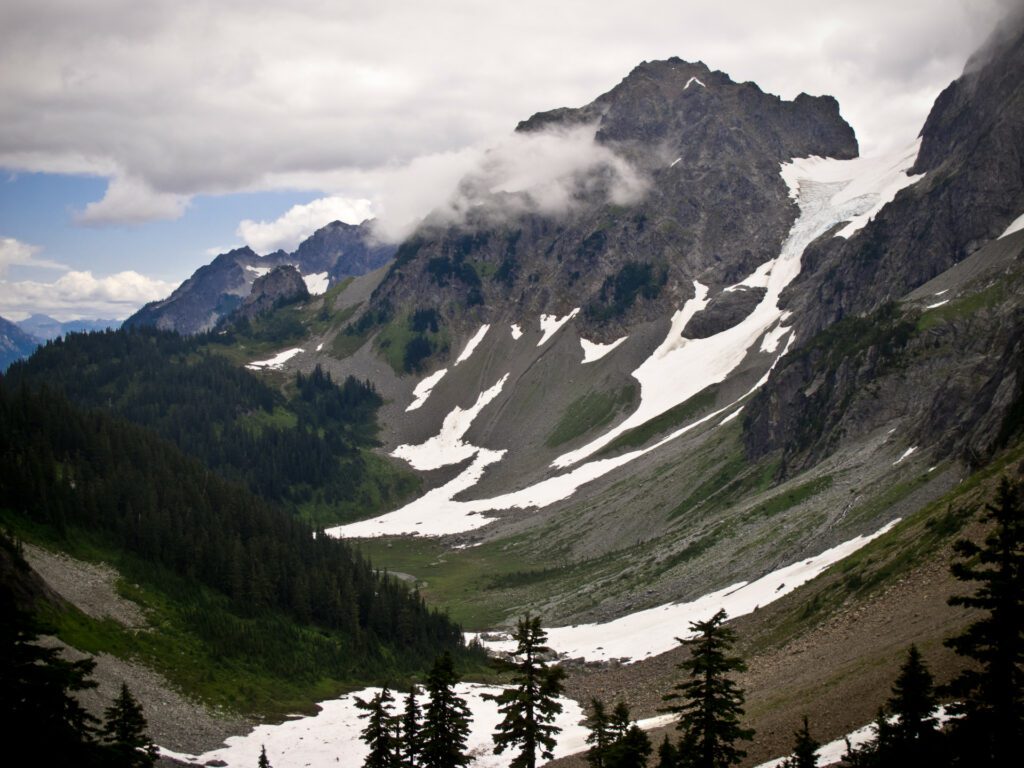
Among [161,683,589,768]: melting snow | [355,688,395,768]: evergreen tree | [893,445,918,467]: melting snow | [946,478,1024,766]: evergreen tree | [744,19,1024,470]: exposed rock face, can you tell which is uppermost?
[744,19,1024,470]: exposed rock face

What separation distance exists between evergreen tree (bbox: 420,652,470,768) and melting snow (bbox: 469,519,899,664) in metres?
40.6

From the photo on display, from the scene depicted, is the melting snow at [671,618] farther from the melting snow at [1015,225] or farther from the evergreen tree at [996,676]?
the melting snow at [1015,225]

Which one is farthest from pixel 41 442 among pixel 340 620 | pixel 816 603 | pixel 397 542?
pixel 397 542

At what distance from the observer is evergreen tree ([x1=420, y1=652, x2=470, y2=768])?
34.2m

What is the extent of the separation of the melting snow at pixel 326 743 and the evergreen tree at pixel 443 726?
20494 millimetres

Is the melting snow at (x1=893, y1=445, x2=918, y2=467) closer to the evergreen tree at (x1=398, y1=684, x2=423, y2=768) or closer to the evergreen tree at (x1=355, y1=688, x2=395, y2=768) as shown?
the evergreen tree at (x1=355, y1=688, x2=395, y2=768)

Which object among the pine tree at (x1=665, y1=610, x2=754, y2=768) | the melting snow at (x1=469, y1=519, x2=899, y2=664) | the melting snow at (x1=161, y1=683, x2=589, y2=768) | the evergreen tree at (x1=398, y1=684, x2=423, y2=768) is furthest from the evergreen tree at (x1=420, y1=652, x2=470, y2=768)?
the melting snow at (x1=469, y1=519, x2=899, y2=664)

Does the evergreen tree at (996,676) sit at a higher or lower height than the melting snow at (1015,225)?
lower

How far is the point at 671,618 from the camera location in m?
94.5

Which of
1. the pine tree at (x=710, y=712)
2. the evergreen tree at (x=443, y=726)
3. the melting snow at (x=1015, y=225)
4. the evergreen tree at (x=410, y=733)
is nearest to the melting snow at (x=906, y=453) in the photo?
the evergreen tree at (x=410, y=733)

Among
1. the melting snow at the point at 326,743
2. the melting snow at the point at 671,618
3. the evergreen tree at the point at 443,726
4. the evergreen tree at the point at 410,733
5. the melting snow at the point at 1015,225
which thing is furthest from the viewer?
the melting snow at the point at 1015,225

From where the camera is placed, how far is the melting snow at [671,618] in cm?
7981

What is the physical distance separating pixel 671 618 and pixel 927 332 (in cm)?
5916

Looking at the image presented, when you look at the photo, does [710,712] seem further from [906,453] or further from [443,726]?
[906,453]
